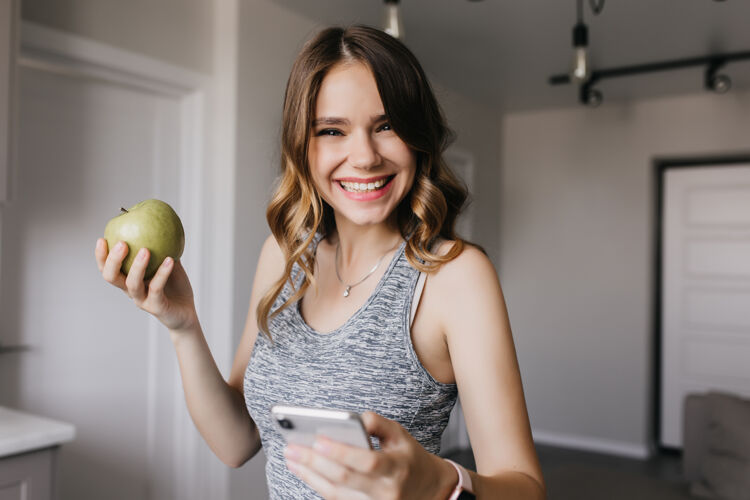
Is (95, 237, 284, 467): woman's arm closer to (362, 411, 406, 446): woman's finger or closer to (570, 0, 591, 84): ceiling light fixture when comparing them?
(362, 411, 406, 446): woman's finger

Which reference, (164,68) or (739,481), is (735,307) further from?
(164,68)

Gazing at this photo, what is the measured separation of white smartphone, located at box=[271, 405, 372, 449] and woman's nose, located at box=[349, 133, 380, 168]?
0.48 meters

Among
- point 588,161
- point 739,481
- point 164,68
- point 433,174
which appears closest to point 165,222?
point 433,174

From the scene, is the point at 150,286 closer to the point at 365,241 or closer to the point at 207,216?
the point at 365,241

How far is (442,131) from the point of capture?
3.50ft

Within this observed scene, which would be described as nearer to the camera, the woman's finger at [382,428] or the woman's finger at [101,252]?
the woman's finger at [382,428]

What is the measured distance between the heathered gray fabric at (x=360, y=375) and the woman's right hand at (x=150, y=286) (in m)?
0.15

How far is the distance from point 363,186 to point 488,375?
1.12 feet

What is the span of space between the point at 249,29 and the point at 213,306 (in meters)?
1.26

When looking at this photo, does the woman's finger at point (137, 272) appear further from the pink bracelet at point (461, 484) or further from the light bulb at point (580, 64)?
the light bulb at point (580, 64)

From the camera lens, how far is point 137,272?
0.89 m

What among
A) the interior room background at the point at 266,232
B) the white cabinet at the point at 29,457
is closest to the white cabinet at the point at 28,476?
the white cabinet at the point at 29,457

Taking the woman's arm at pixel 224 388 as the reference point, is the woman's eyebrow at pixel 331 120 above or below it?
above

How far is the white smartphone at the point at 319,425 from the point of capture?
506 mm
